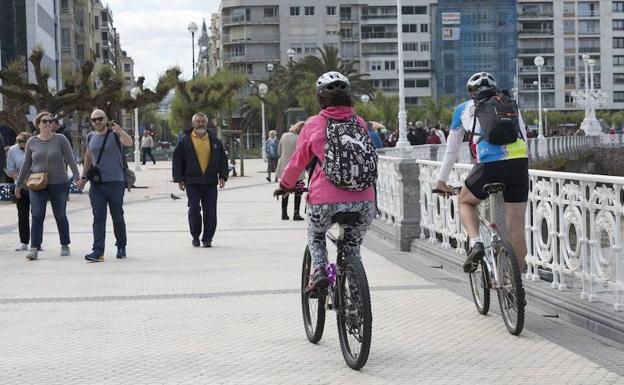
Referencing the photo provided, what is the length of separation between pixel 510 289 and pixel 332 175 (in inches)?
61.8

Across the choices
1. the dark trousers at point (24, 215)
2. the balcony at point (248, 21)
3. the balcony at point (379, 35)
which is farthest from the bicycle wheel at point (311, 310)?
the balcony at point (379, 35)

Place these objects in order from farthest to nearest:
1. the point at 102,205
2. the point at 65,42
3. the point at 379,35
Answer: the point at 379,35 → the point at 65,42 → the point at 102,205

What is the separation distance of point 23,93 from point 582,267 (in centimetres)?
2594

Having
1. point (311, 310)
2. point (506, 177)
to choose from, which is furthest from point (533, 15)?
point (311, 310)

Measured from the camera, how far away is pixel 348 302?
22.2 feet

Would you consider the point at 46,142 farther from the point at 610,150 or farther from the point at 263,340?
the point at 610,150

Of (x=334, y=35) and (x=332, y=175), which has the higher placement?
(x=334, y=35)

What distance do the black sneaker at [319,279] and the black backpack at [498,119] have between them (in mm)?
1688

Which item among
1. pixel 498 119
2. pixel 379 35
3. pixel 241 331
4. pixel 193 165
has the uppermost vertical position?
pixel 379 35

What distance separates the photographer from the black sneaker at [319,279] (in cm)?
707

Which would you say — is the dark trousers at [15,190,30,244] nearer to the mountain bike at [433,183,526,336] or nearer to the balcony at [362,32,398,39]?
the mountain bike at [433,183,526,336]

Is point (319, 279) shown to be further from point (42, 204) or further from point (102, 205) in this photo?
point (42, 204)

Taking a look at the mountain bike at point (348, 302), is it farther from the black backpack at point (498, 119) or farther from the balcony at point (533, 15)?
the balcony at point (533, 15)

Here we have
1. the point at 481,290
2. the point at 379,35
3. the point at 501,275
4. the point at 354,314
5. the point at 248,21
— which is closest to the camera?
the point at 354,314
